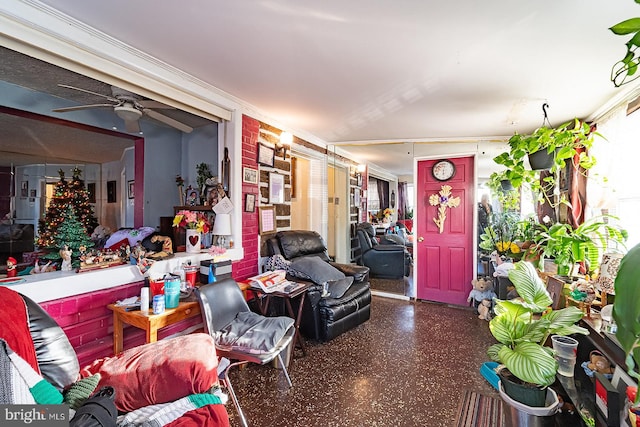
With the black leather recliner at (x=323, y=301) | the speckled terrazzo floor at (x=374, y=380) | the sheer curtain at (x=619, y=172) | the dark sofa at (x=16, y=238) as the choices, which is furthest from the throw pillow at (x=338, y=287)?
the dark sofa at (x=16, y=238)

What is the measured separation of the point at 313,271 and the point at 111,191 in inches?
125

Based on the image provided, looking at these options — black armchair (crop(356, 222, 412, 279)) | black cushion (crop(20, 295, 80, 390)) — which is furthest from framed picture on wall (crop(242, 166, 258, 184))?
black armchair (crop(356, 222, 412, 279))

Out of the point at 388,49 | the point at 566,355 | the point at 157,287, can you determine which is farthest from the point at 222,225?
the point at 566,355

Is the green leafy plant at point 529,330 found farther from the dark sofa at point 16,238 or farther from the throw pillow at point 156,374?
the dark sofa at point 16,238

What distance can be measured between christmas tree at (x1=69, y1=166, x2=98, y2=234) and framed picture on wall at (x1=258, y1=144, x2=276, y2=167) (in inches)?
87.8

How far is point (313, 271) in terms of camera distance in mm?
2881

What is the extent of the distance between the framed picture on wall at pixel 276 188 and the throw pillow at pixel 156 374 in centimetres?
220

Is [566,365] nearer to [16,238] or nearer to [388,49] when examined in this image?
[388,49]

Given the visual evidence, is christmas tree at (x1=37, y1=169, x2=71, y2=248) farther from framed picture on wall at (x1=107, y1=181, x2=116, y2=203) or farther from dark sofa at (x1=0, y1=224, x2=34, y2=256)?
framed picture on wall at (x1=107, y1=181, x2=116, y2=203)

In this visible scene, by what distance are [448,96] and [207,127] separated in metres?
2.66

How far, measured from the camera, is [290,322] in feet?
6.98

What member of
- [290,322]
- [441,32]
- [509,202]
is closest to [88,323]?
[290,322]

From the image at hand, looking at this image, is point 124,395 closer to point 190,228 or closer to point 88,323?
point 88,323

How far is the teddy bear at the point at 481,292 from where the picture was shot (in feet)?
11.7
